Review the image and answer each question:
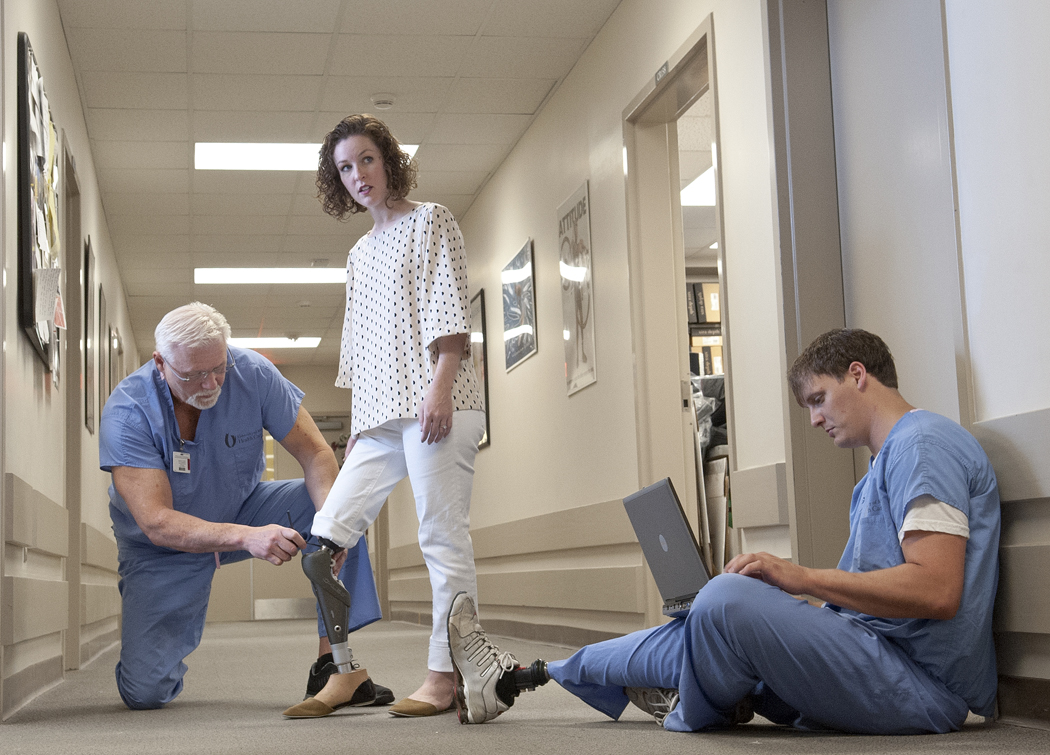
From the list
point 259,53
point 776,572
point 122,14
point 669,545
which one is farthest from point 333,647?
point 259,53

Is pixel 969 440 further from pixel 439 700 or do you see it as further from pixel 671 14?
pixel 671 14

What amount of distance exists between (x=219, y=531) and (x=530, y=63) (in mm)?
3444

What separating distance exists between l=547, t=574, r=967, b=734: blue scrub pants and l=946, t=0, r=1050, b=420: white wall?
546 millimetres

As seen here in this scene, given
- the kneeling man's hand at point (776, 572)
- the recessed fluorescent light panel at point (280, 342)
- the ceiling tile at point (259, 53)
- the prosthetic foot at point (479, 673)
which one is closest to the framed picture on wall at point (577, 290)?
the ceiling tile at point (259, 53)

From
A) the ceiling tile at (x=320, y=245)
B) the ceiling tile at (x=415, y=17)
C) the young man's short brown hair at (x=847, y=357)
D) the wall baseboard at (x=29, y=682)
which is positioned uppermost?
the ceiling tile at (x=415, y=17)

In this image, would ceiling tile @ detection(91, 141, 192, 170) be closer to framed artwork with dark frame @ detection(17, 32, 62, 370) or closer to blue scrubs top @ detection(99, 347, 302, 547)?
framed artwork with dark frame @ detection(17, 32, 62, 370)

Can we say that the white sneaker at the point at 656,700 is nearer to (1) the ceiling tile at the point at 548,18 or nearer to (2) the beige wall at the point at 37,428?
(2) the beige wall at the point at 37,428

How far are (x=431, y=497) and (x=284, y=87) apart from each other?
365cm

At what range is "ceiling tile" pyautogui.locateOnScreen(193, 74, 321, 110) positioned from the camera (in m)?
5.54

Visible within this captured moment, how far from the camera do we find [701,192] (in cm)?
765

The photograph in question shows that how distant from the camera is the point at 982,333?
7.43ft

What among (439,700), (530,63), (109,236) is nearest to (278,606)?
(109,236)

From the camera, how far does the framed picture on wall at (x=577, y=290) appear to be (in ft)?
17.1

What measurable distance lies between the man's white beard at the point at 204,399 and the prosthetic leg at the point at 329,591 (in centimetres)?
58
